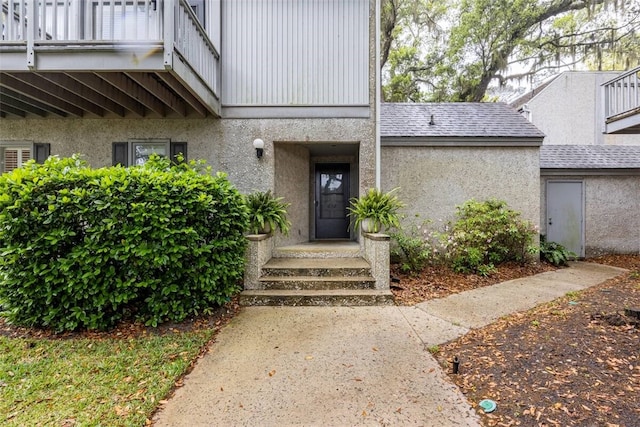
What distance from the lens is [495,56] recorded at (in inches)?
529

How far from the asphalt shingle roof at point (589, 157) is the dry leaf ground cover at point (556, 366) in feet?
18.1

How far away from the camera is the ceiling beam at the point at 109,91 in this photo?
173 inches

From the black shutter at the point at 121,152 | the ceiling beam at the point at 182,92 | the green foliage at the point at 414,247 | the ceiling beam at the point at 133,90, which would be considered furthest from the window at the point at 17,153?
the green foliage at the point at 414,247

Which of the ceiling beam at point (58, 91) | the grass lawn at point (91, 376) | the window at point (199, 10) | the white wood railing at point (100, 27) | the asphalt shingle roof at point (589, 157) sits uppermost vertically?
the window at point (199, 10)

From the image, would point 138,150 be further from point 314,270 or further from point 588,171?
point 588,171

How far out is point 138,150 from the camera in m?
6.07

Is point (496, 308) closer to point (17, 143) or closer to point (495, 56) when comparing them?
point (17, 143)

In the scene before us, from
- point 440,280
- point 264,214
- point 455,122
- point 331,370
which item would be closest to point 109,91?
point 264,214

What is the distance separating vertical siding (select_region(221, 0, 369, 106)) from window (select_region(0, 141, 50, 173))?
3758 millimetres

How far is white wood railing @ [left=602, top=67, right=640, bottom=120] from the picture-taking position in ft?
24.3

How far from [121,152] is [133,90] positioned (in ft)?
5.48

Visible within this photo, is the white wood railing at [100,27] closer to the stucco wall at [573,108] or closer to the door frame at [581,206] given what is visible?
the door frame at [581,206]

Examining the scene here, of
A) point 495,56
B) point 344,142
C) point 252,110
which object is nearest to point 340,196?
point 344,142

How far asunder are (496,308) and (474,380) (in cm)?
220
